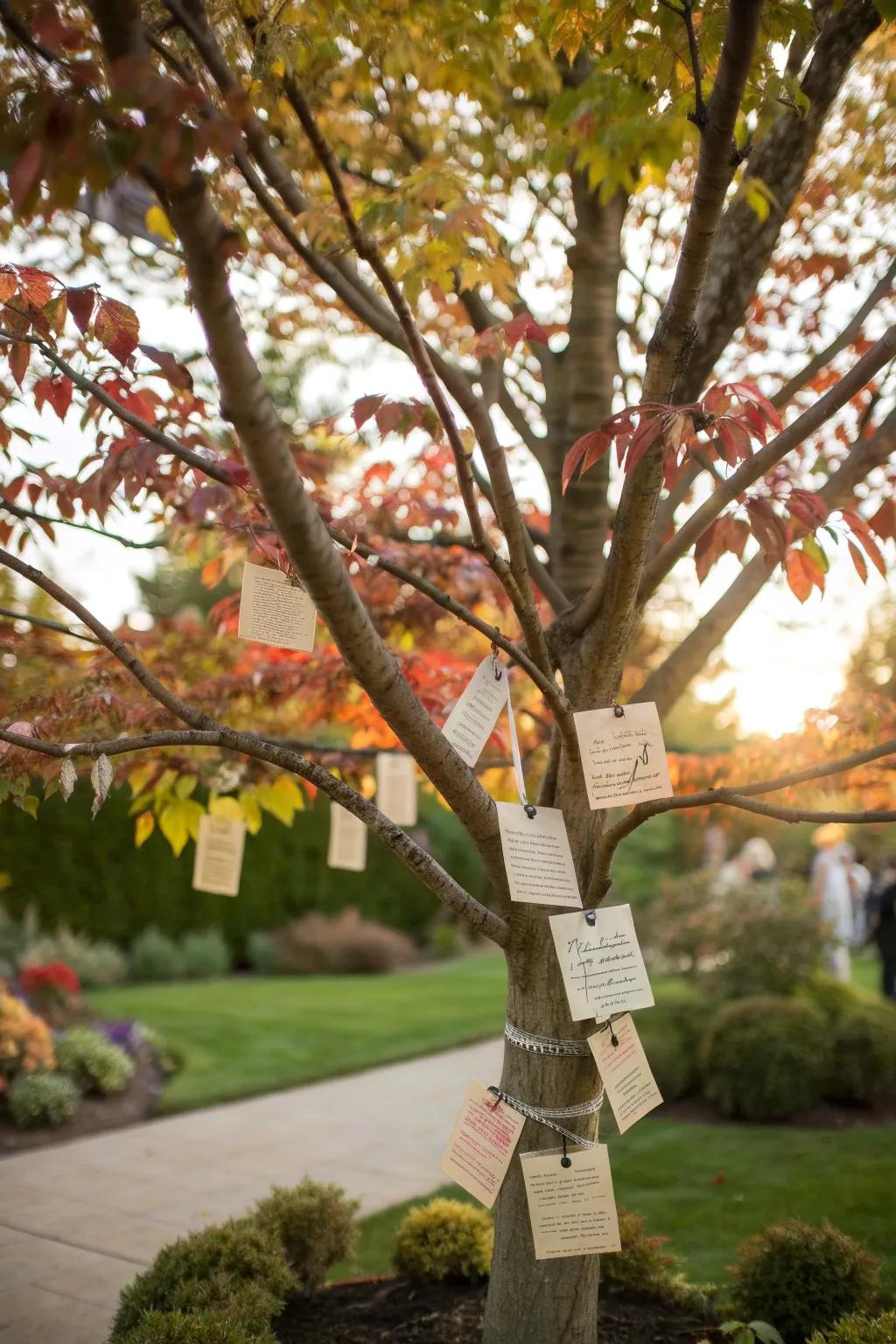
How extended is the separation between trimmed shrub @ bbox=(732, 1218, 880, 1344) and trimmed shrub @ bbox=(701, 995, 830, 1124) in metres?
3.36

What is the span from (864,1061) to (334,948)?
26.7 feet

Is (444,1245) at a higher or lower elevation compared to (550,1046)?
lower

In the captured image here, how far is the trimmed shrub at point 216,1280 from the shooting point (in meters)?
2.79

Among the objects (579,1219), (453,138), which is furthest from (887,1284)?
(453,138)

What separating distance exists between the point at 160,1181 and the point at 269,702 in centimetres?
284

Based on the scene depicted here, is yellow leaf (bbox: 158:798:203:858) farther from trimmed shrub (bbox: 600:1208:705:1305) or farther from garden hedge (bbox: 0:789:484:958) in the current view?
garden hedge (bbox: 0:789:484:958)

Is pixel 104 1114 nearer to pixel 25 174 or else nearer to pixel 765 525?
pixel 765 525

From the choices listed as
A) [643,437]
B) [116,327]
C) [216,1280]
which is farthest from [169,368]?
[216,1280]

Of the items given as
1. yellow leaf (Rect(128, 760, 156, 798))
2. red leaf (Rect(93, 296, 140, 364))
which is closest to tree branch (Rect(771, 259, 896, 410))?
red leaf (Rect(93, 296, 140, 364))

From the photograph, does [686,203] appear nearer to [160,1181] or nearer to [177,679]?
[177,679]

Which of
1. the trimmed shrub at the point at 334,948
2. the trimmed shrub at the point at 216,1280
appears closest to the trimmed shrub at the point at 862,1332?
the trimmed shrub at the point at 216,1280

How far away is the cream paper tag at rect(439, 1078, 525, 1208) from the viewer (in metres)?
2.42

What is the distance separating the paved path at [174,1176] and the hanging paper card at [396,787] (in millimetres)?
1971

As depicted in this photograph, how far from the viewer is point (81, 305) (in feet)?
7.04
